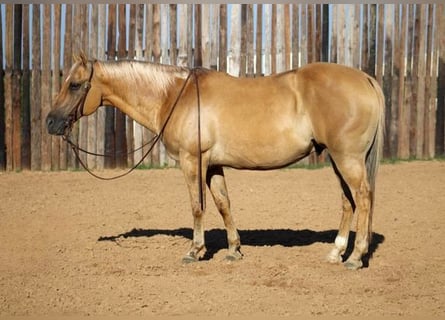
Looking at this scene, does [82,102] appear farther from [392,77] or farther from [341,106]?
[392,77]

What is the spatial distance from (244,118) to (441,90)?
7781mm

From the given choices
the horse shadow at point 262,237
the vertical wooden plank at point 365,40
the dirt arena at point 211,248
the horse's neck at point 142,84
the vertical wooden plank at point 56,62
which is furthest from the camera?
the vertical wooden plank at point 365,40

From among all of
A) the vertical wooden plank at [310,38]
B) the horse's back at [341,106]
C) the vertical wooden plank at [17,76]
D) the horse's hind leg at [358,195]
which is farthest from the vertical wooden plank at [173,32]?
the horse's hind leg at [358,195]

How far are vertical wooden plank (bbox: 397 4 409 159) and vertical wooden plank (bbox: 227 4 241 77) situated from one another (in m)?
3.00

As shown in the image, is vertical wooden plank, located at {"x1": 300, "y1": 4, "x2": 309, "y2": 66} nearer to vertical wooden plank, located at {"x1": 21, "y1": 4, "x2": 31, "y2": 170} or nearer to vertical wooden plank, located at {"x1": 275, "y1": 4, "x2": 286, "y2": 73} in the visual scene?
vertical wooden plank, located at {"x1": 275, "y1": 4, "x2": 286, "y2": 73}

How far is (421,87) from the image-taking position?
13.8 m

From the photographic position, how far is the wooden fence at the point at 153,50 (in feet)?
41.9

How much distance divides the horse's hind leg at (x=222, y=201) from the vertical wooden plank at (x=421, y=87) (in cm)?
725

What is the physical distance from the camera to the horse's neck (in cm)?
755

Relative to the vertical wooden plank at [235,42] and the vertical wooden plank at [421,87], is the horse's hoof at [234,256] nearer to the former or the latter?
the vertical wooden plank at [235,42]

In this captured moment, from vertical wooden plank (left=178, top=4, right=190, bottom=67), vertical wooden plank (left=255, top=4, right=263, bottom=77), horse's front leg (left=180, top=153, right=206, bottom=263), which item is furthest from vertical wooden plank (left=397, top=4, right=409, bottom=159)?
horse's front leg (left=180, top=153, right=206, bottom=263)

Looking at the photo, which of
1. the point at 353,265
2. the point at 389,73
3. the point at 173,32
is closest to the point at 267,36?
the point at 173,32

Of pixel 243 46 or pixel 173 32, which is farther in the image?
pixel 243 46

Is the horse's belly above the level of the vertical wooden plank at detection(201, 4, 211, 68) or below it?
below
